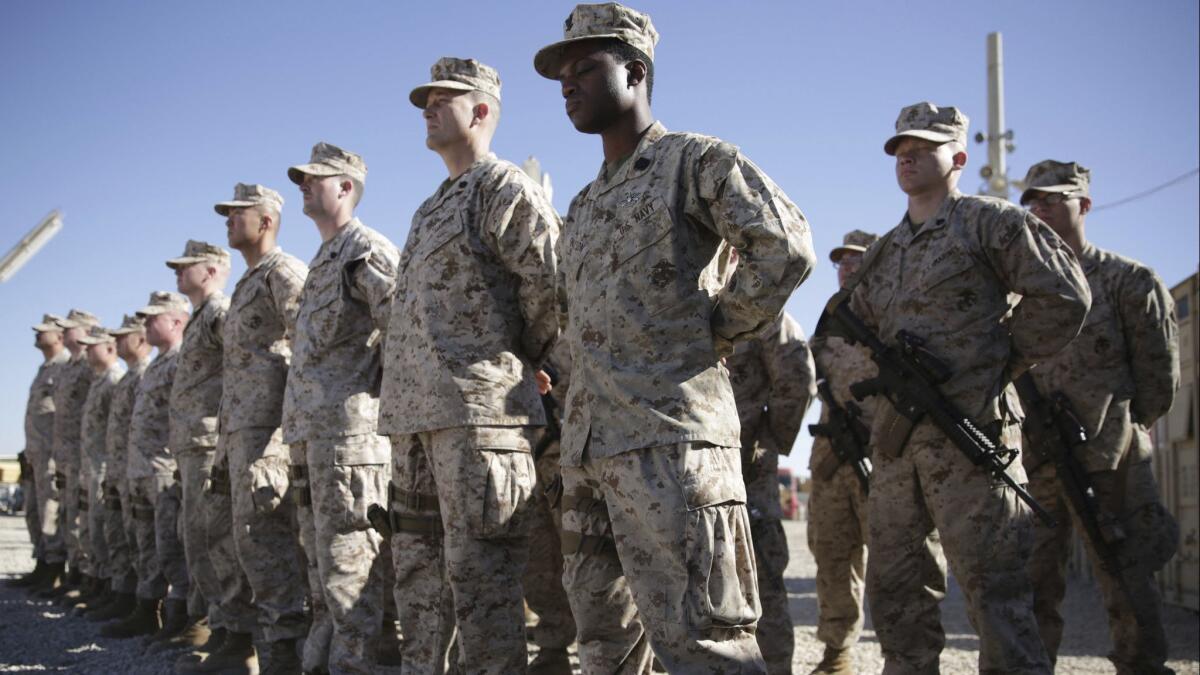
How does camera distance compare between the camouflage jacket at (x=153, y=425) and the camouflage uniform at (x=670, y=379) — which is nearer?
the camouflage uniform at (x=670, y=379)

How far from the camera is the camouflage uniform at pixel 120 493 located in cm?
1029

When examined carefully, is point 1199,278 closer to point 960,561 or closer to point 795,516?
point 960,561

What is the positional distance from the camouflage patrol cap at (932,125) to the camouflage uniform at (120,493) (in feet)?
25.3

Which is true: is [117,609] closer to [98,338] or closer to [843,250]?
[98,338]

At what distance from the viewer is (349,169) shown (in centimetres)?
626

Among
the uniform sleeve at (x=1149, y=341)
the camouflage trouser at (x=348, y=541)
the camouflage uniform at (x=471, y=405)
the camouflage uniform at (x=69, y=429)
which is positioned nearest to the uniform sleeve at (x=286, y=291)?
the camouflage trouser at (x=348, y=541)

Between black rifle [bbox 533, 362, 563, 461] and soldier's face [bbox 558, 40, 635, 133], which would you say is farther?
black rifle [bbox 533, 362, 563, 461]

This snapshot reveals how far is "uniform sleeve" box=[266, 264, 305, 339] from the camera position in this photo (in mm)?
6469

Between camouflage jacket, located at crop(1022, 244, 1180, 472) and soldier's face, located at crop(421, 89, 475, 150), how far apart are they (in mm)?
3424

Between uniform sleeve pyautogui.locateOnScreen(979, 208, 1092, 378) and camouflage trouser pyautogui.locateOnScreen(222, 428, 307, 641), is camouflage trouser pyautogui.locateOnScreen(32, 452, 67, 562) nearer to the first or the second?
camouflage trouser pyautogui.locateOnScreen(222, 428, 307, 641)

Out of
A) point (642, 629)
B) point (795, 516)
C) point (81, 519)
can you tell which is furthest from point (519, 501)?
point (795, 516)

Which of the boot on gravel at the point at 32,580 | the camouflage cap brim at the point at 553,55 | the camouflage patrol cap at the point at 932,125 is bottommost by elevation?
the boot on gravel at the point at 32,580

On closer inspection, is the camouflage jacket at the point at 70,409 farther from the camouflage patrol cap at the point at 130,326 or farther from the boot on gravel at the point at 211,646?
the boot on gravel at the point at 211,646

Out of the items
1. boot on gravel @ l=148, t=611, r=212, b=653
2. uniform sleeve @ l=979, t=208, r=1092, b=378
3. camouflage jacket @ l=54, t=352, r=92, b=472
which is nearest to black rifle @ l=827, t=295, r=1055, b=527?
uniform sleeve @ l=979, t=208, r=1092, b=378
